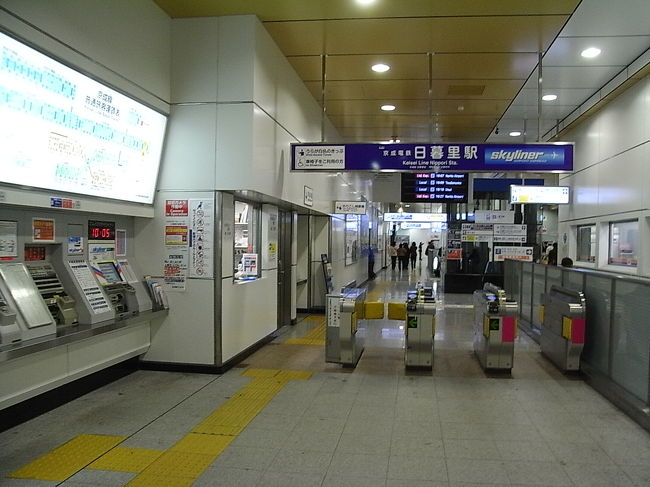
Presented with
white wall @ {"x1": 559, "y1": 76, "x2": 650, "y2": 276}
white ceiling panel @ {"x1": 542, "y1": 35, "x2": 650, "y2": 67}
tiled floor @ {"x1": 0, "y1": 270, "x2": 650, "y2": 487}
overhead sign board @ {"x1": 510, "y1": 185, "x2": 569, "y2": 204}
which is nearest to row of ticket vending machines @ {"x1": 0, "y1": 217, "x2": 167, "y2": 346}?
tiled floor @ {"x1": 0, "y1": 270, "x2": 650, "y2": 487}

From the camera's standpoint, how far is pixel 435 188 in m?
13.3

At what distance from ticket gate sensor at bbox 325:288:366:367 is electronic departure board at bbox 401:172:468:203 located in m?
7.51

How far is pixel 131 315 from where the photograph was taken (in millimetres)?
5434

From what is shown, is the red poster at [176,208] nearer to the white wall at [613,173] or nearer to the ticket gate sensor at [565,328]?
the ticket gate sensor at [565,328]

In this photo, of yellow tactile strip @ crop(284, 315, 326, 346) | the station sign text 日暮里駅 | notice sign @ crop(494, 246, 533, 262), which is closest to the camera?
the station sign text 日暮里駅

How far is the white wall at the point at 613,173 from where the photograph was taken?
309 inches

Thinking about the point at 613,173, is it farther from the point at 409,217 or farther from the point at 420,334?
the point at 409,217

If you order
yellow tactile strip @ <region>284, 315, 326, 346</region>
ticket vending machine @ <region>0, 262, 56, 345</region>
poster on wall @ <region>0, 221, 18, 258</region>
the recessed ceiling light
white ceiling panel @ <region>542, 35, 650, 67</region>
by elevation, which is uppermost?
the recessed ceiling light

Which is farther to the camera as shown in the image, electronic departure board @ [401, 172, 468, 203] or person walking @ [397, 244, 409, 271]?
person walking @ [397, 244, 409, 271]

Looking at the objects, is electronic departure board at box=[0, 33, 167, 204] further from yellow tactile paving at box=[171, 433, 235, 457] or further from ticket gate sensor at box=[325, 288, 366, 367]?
ticket gate sensor at box=[325, 288, 366, 367]

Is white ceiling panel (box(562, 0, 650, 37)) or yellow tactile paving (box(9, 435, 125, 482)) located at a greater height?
white ceiling panel (box(562, 0, 650, 37))

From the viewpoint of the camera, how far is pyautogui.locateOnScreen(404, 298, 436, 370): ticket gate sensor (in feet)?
20.1

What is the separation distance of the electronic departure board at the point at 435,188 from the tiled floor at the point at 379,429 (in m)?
7.22

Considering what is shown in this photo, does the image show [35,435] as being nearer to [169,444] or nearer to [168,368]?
[169,444]
